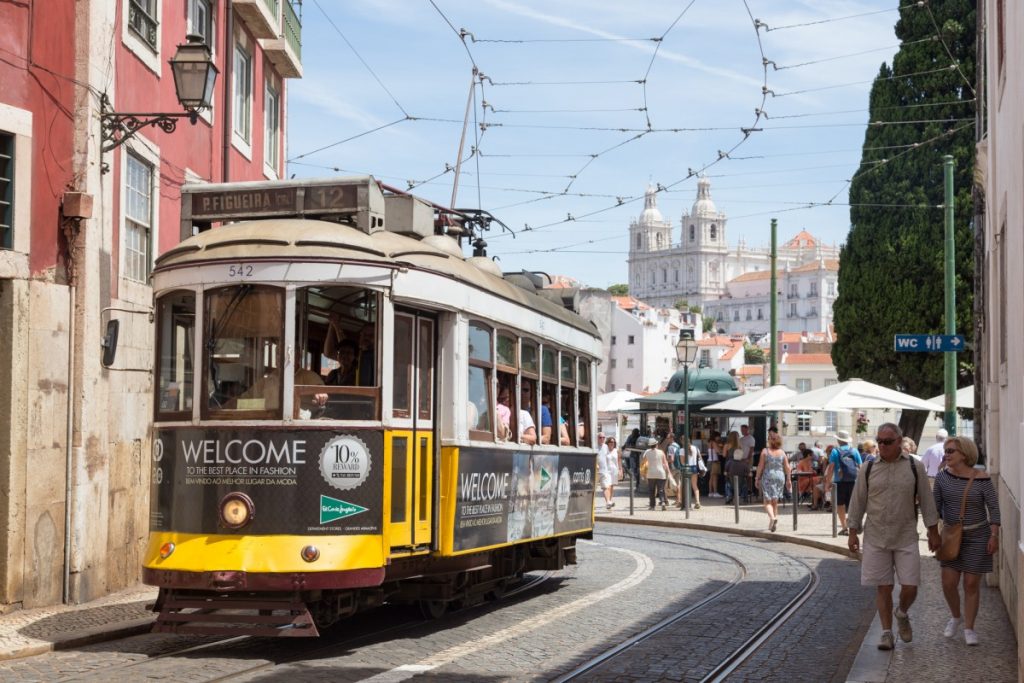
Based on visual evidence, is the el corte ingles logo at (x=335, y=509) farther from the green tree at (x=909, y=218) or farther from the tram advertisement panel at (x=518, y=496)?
the green tree at (x=909, y=218)

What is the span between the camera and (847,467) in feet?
72.9

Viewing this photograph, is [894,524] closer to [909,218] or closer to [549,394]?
[549,394]

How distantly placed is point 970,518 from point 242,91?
42.3 ft

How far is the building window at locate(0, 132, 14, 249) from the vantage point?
1230 centimetres

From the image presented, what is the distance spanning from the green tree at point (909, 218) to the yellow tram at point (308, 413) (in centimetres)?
3608

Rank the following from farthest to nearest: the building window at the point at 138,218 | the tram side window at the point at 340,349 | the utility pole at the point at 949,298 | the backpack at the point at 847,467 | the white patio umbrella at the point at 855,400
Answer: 1. the white patio umbrella at the point at 855,400
2. the utility pole at the point at 949,298
3. the backpack at the point at 847,467
4. the building window at the point at 138,218
5. the tram side window at the point at 340,349

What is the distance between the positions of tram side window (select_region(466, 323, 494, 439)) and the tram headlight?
201cm

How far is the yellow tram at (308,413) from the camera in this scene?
31.9ft

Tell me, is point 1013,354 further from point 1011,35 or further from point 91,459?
point 91,459

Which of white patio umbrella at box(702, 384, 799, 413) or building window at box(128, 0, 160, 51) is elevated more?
building window at box(128, 0, 160, 51)

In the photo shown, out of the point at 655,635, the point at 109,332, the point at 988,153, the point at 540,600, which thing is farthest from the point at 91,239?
the point at 988,153

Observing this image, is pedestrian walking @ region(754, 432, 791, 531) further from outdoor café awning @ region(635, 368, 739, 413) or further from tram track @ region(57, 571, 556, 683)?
tram track @ region(57, 571, 556, 683)

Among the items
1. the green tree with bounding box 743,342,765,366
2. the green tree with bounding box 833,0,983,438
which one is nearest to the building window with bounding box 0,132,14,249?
the green tree with bounding box 833,0,983,438

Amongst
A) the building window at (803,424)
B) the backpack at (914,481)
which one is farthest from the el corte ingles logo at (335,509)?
the building window at (803,424)
